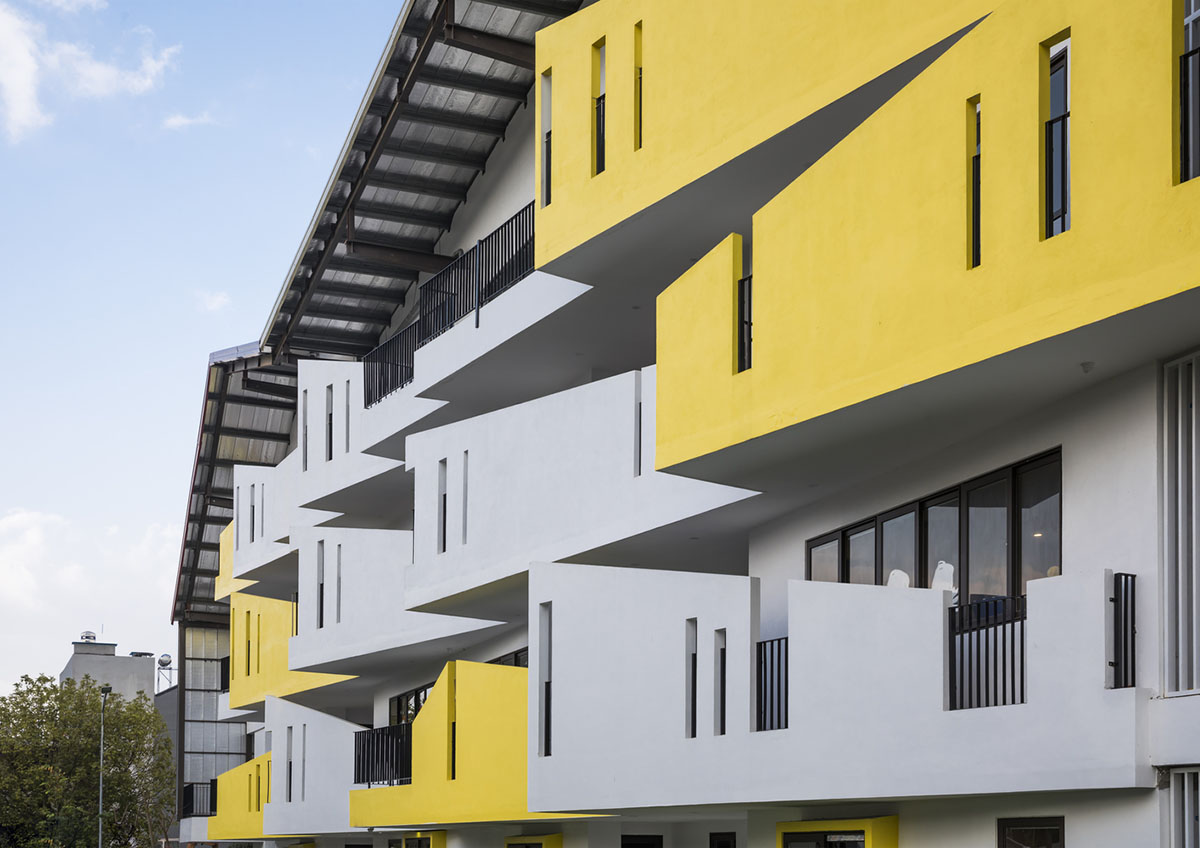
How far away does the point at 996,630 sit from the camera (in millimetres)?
12297

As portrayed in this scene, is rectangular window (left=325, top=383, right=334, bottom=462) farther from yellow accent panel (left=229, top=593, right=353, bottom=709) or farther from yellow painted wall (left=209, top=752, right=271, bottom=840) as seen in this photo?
yellow painted wall (left=209, top=752, right=271, bottom=840)

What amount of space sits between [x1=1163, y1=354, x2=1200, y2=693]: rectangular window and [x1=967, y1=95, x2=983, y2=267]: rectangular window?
1780 mm

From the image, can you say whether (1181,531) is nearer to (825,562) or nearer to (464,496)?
(825,562)

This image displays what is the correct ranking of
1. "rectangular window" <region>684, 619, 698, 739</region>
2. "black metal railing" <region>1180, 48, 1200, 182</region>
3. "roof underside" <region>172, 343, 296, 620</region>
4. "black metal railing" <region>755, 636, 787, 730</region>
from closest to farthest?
"black metal railing" <region>1180, 48, 1200, 182</region>, "black metal railing" <region>755, 636, 787, 730</region>, "rectangular window" <region>684, 619, 698, 739</region>, "roof underside" <region>172, 343, 296, 620</region>

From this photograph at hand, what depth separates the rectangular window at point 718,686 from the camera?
52.3ft

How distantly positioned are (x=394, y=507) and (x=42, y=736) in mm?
28959

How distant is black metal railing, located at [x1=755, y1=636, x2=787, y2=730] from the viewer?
1502cm

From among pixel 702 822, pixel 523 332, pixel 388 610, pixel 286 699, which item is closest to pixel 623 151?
pixel 523 332

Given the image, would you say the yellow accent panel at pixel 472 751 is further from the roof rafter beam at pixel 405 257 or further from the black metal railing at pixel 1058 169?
the roof rafter beam at pixel 405 257

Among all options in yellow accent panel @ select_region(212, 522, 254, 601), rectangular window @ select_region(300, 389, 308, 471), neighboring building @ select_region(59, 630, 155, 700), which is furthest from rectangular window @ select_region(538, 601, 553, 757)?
neighboring building @ select_region(59, 630, 155, 700)

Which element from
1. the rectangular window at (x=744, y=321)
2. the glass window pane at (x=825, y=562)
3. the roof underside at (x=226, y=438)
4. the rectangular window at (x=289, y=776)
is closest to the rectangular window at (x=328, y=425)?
the rectangular window at (x=289, y=776)

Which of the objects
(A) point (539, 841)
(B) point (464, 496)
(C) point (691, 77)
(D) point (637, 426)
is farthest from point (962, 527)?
(A) point (539, 841)

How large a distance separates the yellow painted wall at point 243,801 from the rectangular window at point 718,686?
927 inches

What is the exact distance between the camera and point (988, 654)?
1227 cm
